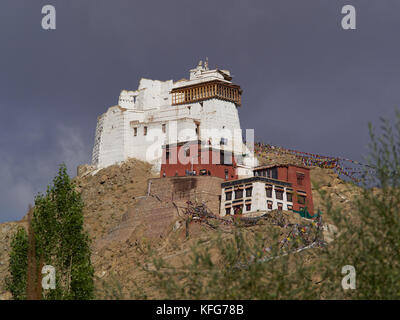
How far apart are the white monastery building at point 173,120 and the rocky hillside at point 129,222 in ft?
10.9

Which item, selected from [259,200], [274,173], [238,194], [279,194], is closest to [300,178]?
[274,173]

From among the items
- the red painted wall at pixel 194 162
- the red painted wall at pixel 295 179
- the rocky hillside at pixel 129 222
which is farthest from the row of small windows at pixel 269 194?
the red painted wall at pixel 194 162

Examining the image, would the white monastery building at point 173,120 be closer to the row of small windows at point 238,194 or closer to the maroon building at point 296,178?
the maroon building at point 296,178

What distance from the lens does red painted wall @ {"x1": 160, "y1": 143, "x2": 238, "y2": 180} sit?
82938mm

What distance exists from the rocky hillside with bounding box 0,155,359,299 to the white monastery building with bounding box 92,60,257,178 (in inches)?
131

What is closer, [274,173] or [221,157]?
[274,173]

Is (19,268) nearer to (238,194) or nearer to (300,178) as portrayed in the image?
(238,194)

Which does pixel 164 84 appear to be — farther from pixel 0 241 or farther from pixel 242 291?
pixel 242 291

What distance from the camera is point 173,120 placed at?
92.6m

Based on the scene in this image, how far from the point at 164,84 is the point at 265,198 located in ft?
105

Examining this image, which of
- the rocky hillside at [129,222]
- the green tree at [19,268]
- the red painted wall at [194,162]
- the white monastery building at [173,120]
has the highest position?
the white monastery building at [173,120]

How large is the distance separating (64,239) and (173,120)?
44712 mm

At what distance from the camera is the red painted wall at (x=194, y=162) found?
82938 mm

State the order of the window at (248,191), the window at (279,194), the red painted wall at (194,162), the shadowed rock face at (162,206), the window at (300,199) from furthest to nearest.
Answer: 1. the red painted wall at (194,162)
2. the window at (300,199)
3. the window at (279,194)
4. the window at (248,191)
5. the shadowed rock face at (162,206)
